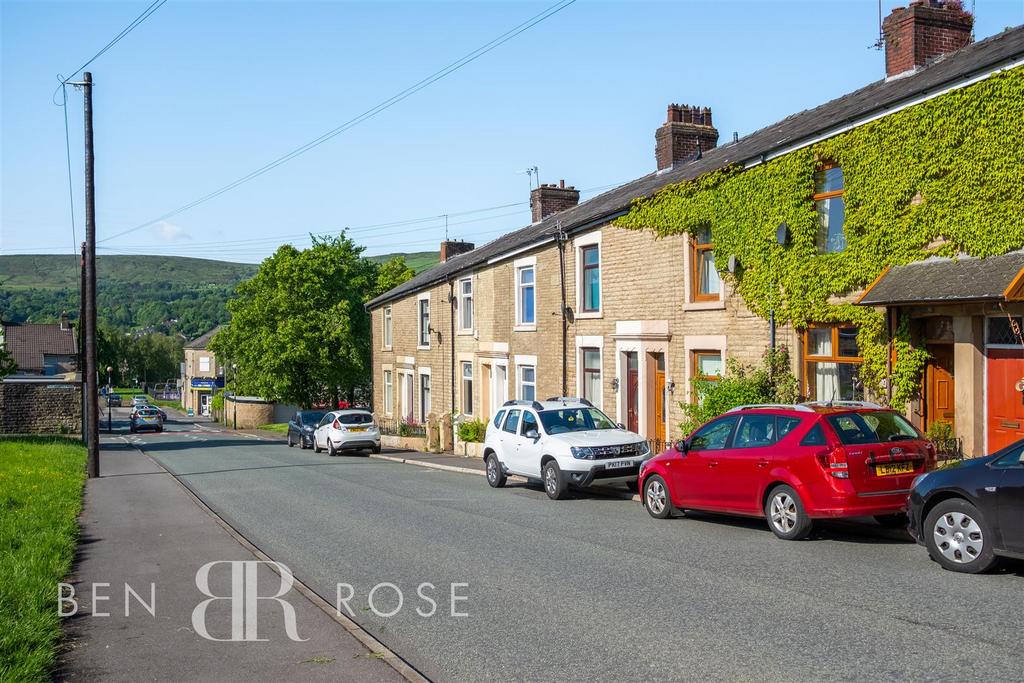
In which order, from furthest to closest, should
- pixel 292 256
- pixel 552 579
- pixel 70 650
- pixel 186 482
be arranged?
pixel 292 256, pixel 186 482, pixel 552 579, pixel 70 650

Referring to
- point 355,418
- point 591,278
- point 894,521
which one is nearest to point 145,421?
point 355,418

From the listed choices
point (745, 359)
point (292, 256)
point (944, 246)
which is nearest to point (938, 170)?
point (944, 246)

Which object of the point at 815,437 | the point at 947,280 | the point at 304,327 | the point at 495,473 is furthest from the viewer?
the point at 304,327

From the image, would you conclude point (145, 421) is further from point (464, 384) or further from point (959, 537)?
point (959, 537)

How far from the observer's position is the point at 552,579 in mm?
9484

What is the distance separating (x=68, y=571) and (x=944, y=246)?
12.6 m

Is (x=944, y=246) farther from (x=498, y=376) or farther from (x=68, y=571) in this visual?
(x=498, y=376)

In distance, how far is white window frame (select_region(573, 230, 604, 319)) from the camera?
23188 mm

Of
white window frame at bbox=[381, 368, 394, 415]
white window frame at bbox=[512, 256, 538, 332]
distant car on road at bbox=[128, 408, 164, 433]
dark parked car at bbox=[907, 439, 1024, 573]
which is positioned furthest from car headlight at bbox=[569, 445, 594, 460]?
distant car on road at bbox=[128, 408, 164, 433]

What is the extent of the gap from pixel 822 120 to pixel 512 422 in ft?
26.8

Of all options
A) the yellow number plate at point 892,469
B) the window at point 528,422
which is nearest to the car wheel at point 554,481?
the window at point 528,422

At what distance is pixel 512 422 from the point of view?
1852 cm

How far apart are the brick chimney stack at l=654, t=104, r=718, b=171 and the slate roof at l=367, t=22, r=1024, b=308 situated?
648mm

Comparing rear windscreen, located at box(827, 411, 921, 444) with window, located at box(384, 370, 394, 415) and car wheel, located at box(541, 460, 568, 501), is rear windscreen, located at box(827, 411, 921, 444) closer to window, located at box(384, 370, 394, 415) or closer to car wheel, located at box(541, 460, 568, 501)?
car wheel, located at box(541, 460, 568, 501)
